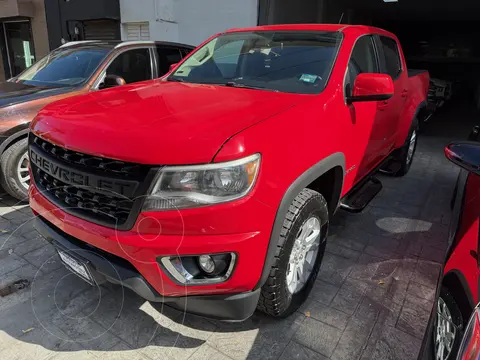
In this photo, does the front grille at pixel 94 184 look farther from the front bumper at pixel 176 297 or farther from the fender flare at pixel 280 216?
the fender flare at pixel 280 216

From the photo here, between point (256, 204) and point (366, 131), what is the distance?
1697mm

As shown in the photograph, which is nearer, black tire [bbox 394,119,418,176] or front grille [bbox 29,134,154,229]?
front grille [bbox 29,134,154,229]

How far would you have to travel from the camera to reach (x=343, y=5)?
40.2 ft

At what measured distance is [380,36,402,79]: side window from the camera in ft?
12.9

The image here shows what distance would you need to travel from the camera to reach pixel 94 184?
1.90 meters

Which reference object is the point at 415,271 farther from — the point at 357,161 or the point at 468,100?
the point at 468,100

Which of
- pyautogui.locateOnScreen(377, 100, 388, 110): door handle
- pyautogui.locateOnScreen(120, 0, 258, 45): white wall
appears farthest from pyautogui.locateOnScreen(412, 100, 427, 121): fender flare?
pyautogui.locateOnScreen(120, 0, 258, 45): white wall

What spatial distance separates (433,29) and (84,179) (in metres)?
22.9

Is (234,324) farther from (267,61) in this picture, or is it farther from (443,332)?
(267,61)

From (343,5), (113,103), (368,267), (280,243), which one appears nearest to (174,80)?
(113,103)

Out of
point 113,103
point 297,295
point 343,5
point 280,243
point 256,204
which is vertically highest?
point 343,5

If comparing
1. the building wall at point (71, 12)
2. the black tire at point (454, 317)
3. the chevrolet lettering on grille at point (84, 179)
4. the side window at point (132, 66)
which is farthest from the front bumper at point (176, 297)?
the building wall at point (71, 12)

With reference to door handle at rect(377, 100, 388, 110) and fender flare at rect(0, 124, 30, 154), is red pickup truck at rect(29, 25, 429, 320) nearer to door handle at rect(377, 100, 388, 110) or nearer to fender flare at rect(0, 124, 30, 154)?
door handle at rect(377, 100, 388, 110)

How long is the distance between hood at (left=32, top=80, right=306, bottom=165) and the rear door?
1640 millimetres
